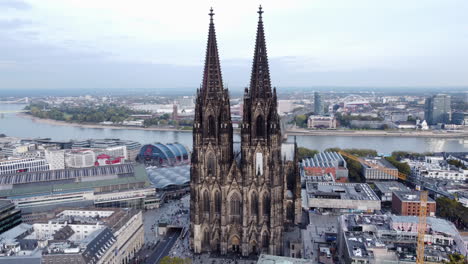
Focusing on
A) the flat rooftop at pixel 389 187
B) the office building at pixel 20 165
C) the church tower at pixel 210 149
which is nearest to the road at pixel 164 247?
the church tower at pixel 210 149

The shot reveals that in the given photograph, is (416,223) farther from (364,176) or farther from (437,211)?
(364,176)

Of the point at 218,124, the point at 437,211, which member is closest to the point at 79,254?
the point at 218,124

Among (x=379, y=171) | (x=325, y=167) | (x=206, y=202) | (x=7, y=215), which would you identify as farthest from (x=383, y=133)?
(x=7, y=215)

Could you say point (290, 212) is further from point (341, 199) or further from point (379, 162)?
point (379, 162)

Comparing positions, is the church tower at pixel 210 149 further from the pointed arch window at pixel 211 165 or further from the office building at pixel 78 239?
the office building at pixel 78 239

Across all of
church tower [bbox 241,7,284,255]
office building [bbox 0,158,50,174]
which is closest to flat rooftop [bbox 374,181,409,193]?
church tower [bbox 241,7,284,255]

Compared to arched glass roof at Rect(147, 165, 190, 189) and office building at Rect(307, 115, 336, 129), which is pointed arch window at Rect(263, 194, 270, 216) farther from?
office building at Rect(307, 115, 336, 129)
